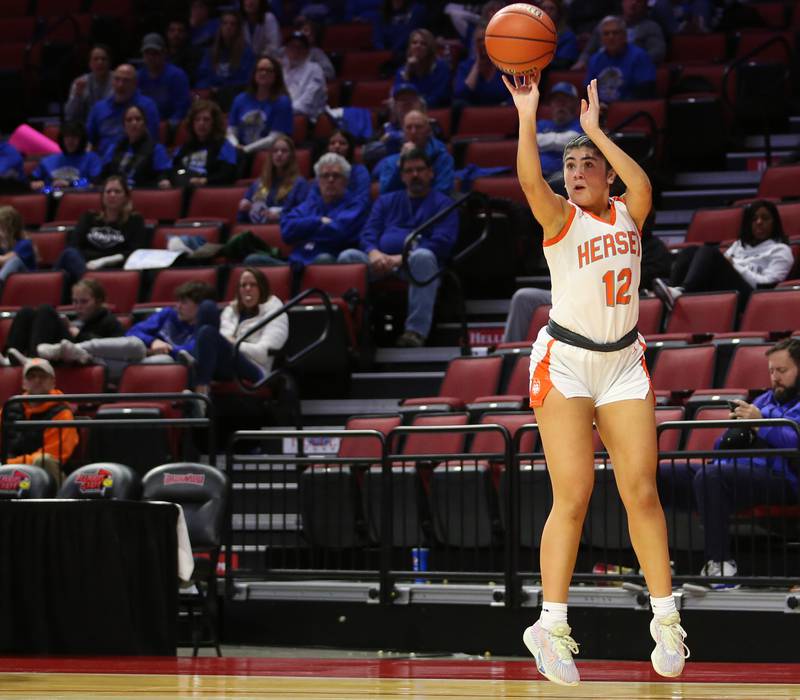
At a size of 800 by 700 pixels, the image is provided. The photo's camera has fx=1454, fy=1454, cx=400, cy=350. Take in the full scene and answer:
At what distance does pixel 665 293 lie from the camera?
9.09m

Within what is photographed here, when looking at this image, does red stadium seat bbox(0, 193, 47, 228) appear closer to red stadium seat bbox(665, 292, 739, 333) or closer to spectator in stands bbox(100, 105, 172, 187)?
spectator in stands bbox(100, 105, 172, 187)

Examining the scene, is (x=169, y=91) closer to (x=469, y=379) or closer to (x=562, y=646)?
(x=469, y=379)

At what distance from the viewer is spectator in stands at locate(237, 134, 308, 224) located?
37.3 ft

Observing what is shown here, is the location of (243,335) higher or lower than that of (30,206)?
lower

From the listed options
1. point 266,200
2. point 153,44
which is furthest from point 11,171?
point 266,200

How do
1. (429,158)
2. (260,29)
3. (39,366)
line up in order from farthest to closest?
1. (260,29)
2. (429,158)
3. (39,366)

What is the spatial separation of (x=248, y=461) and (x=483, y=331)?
10.1 ft

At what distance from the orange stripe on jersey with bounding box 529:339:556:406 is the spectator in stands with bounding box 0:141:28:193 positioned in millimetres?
9293

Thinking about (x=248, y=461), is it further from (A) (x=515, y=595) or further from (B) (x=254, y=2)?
(B) (x=254, y=2)

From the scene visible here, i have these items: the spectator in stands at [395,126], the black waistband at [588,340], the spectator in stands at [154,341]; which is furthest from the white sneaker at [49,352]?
the black waistband at [588,340]

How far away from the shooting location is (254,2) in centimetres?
1430

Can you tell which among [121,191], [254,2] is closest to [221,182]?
[121,191]

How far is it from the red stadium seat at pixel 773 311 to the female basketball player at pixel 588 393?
4021 millimetres

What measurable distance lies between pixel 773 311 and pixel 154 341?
415cm
